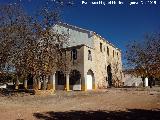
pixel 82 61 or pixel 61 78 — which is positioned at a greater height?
pixel 82 61

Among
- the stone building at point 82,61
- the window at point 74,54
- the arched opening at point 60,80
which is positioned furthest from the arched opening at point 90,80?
the arched opening at point 60,80

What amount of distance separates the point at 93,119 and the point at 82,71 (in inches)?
1025

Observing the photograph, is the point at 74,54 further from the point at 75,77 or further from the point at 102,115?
the point at 102,115

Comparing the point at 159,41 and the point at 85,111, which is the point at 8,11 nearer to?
the point at 85,111

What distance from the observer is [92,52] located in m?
43.4

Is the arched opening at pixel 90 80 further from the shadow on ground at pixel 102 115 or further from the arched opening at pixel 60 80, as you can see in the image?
the shadow on ground at pixel 102 115

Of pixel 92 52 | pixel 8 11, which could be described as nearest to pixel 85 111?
pixel 8 11

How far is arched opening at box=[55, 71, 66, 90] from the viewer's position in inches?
1726

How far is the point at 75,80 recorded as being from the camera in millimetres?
43156

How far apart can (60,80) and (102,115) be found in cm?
2875

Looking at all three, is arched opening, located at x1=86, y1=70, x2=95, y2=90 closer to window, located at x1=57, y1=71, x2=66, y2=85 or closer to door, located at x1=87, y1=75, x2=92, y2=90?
door, located at x1=87, y1=75, x2=92, y2=90

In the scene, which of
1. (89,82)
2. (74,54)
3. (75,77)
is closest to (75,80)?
(75,77)

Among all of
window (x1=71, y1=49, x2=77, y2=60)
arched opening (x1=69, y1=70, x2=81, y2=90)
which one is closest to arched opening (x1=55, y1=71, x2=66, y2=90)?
arched opening (x1=69, y1=70, x2=81, y2=90)

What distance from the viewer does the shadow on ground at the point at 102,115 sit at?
Answer: 1521 centimetres
